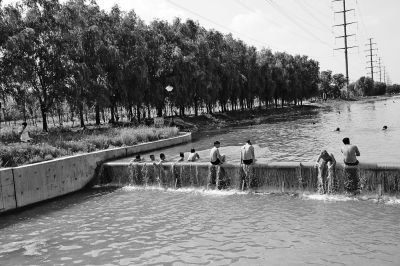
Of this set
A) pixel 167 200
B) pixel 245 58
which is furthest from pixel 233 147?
pixel 245 58

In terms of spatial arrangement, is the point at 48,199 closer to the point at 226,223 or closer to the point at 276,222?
the point at 226,223

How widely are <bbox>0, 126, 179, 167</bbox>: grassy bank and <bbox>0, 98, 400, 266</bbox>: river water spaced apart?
8.83 ft

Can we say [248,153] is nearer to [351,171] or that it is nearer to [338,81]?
[351,171]

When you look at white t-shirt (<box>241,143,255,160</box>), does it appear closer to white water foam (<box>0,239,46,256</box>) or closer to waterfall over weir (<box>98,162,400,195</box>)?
waterfall over weir (<box>98,162,400,195</box>)

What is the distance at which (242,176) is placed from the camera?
18.8m

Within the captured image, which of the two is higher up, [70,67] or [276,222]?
[70,67]

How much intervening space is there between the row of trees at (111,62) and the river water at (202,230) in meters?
17.3

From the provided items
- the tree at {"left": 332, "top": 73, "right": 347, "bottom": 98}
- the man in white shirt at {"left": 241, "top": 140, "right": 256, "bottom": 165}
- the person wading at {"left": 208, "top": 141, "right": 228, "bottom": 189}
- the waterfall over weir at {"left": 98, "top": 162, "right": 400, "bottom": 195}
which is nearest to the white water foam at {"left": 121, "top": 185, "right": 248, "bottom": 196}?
the waterfall over weir at {"left": 98, "top": 162, "right": 400, "bottom": 195}

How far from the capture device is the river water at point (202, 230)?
10805mm

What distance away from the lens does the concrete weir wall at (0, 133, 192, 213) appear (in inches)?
695

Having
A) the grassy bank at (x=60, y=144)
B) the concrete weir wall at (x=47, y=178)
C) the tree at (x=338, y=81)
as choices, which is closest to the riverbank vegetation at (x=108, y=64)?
the grassy bank at (x=60, y=144)

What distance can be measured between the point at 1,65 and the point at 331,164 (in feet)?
81.5

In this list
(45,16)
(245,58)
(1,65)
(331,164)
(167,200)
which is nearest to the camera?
(331,164)

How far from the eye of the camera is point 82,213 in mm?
16719
